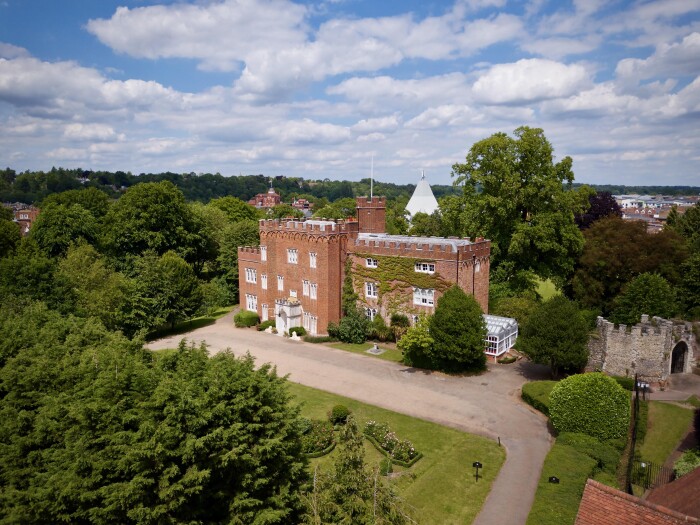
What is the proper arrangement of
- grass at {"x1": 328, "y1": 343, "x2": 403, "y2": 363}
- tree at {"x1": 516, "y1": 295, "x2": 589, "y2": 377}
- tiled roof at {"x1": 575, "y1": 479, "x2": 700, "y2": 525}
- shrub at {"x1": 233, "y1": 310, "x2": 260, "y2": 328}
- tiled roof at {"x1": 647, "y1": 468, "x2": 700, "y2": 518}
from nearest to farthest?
tiled roof at {"x1": 575, "y1": 479, "x2": 700, "y2": 525}, tiled roof at {"x1": 647, "y1": 468, "x2": 700, "y2": 518}, tree at {"x1": 516, "y1": 295, "x2": 589, "y2": 377}, grass at {"x1": 328, "y1": 343, "x2": 403, "y2": 363}, shrub at {"x1": 233, "y1": 310, "x2": 260, "y2": 328}

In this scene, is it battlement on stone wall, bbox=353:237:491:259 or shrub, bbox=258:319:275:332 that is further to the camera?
shrub, bbox=258:319:275:332

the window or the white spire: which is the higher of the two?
the white spire

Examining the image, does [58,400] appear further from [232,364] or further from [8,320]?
[8,320]

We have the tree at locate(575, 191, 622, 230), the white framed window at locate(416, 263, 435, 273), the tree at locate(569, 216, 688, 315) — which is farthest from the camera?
the tree at locate(575, 191, 622, 230)

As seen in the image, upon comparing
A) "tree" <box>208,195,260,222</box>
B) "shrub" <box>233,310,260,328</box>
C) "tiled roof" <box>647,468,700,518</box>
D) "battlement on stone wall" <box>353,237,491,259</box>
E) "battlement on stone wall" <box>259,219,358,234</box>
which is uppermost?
"tree" <box>208,195,260,222</box>

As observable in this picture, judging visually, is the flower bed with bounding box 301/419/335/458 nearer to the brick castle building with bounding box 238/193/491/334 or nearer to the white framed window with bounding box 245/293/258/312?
the brick castle building with bounding box 238/193/491/334

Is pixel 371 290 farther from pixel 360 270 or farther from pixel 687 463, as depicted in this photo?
pixel 687 463

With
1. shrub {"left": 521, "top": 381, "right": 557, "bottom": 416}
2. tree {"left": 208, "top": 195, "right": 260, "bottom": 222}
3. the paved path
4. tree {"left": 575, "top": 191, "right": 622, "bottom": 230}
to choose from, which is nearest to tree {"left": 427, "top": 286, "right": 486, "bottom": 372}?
the paved path

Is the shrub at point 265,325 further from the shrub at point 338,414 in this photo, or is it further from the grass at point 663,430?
the grass at point 663,430

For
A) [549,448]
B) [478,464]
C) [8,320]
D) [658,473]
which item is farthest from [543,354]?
[8,320]
